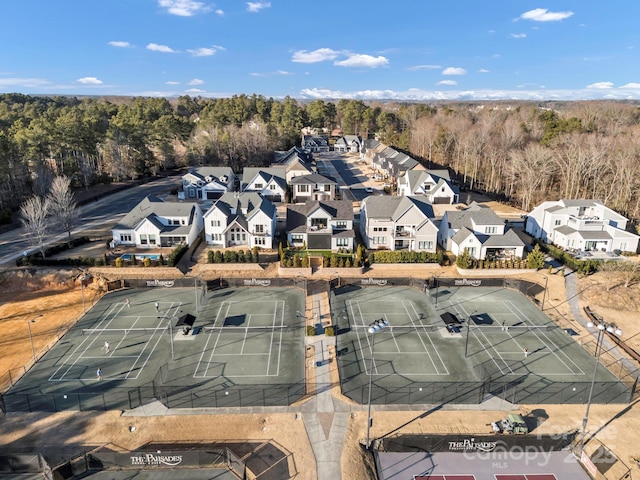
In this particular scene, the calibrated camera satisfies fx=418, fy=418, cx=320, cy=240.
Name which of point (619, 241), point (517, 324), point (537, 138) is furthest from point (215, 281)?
point (537, 138)

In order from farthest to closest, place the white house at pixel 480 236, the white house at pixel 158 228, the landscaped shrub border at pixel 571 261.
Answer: the white house at pixel 158 228
the white house at pixel 480 236
the landscaped shrub border at pixel 571 261

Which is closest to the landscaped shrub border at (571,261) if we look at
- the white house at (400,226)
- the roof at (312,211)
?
the white house at (400,226)

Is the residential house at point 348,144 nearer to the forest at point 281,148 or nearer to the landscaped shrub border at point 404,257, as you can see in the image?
the forest at point 281,148

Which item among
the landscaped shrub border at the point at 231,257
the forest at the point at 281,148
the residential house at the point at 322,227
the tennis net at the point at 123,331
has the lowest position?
the tennis net at the point at 123,331

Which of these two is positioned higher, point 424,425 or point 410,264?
point 410,264

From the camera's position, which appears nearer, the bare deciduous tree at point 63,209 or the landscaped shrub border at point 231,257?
the landscaped shrub border at point 231,257

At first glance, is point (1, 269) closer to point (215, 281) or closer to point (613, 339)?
point (215, 281)

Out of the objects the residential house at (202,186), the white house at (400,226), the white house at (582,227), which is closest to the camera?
the white house at (400,226)
